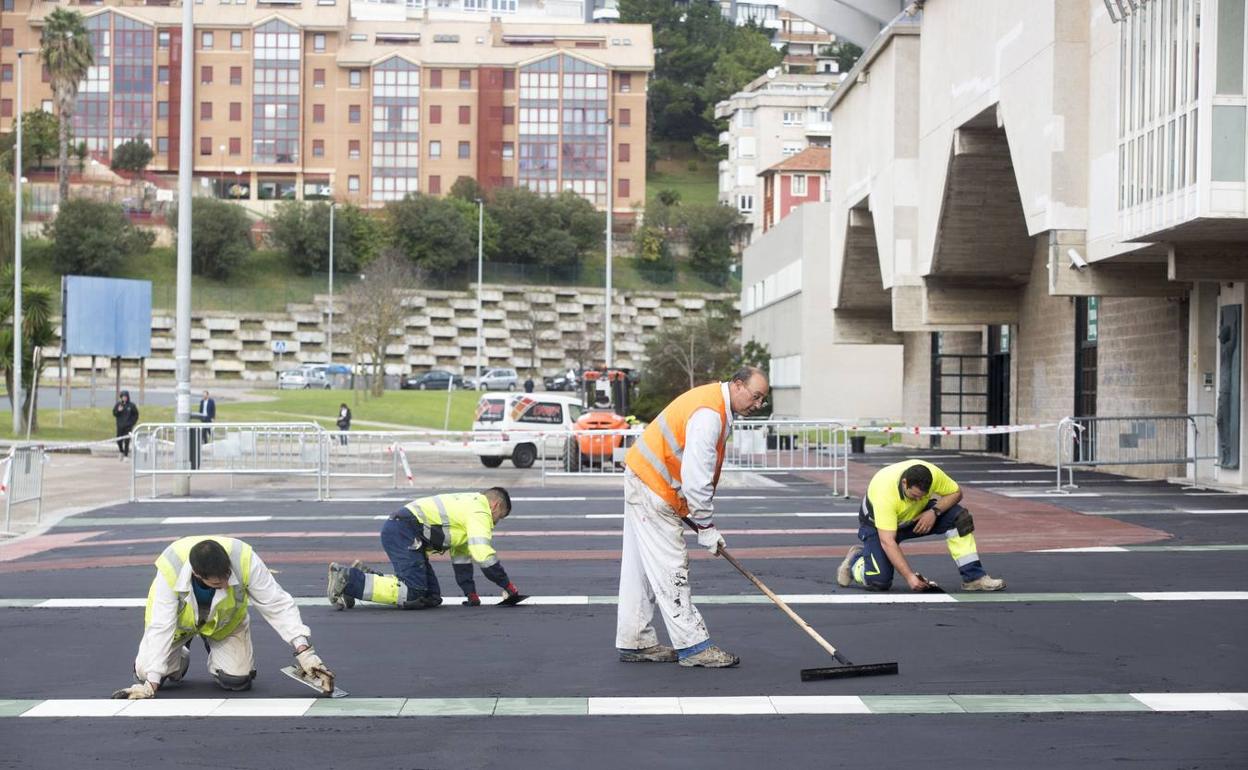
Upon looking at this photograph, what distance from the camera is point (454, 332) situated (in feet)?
324

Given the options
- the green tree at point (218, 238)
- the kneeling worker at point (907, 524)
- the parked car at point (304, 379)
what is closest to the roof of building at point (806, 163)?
the parked car at point (304, 379)

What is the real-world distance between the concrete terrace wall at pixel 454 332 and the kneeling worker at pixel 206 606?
265 ft

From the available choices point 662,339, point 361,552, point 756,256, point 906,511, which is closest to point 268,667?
point 906,511

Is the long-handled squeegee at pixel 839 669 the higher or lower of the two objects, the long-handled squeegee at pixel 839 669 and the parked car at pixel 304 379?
the lower

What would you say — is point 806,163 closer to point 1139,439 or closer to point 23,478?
point 1139,439

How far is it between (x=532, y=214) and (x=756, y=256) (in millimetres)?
27778

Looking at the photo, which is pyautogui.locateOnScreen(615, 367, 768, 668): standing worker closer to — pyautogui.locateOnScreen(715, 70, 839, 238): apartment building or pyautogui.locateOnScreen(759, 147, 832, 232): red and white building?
pyautogui.locateOnScreen(759, 147, 832, 232): red and white building

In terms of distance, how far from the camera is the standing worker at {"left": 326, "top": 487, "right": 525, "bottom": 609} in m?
12.8

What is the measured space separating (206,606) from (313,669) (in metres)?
0.72

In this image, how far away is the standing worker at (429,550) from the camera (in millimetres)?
12844

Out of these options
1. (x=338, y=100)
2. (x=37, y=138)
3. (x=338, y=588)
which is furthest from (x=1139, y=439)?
(x=338, y=100)

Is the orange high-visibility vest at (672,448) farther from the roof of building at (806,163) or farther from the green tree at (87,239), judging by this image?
the roof of building at (806,163)

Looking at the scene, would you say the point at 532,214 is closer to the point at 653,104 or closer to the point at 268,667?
the point at 653,104

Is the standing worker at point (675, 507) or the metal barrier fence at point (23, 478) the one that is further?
the metal barrier fence at point (23, 478)
